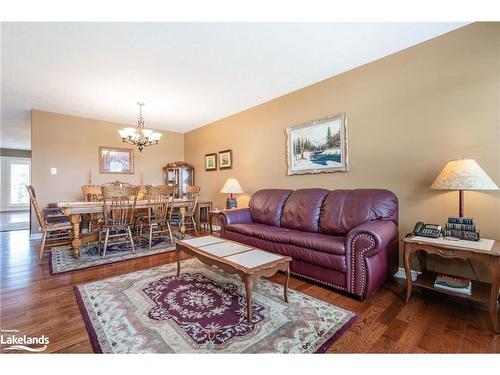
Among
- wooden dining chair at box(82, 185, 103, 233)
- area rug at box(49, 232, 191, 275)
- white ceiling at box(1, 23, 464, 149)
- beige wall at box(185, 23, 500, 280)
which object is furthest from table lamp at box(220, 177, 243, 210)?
wooden dining chair at box(82, 185, 103, 233)

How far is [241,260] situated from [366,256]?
3.45 ft

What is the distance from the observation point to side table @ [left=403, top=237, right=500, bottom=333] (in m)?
1.48

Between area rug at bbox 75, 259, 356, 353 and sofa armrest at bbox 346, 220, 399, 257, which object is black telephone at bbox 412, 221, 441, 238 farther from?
area rug at bbox 75, 259, 356, 353

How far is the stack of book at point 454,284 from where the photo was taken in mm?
1683

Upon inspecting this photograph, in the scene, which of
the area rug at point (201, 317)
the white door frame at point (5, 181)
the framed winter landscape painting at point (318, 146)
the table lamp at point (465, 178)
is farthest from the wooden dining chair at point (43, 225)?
the white door frame at point (5, 181)

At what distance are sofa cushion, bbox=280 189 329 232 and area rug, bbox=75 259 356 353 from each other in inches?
33.8

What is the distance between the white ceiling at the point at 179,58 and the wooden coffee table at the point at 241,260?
2.03 meters

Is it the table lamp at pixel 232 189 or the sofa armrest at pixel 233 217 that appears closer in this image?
the sofa armrest at pixel 233 217

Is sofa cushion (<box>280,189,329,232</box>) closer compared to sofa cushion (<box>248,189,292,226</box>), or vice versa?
sofa cushion (<box>280,189,329,232</box>)

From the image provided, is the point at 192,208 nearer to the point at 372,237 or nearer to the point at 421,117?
the point at 372,237

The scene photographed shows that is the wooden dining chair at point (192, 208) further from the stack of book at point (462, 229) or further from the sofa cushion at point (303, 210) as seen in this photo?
the stack of book at point (462, 229)

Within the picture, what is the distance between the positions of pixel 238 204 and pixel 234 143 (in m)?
1.25
